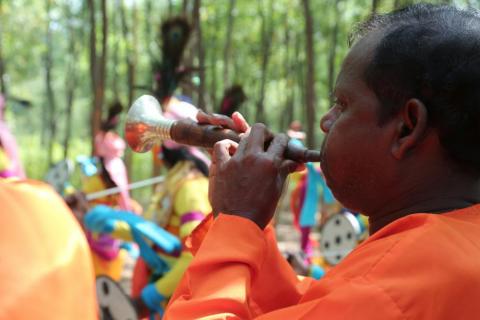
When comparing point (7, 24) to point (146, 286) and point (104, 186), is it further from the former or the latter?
point (146, 286)

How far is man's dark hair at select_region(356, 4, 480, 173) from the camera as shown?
1.15 meters

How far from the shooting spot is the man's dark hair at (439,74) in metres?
1.15

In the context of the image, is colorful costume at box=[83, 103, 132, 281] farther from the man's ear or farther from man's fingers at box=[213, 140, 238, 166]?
the man's ear

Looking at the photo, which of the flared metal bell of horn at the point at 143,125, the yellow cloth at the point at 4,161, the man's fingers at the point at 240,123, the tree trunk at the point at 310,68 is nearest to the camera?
the man's fingers at the point at 240,123

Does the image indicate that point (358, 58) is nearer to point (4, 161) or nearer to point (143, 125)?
point (143, 125)

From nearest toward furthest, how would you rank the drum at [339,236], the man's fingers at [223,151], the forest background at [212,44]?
the man's fingers at [223,151] → the drum at [339,236] → the forest background at [212,44]

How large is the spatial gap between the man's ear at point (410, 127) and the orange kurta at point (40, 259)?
0.61 m

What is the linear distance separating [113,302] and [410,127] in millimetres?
3052

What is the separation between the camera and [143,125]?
5.87 feet

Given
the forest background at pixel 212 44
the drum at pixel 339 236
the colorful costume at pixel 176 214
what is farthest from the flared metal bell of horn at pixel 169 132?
the forest background at pixel 212 44

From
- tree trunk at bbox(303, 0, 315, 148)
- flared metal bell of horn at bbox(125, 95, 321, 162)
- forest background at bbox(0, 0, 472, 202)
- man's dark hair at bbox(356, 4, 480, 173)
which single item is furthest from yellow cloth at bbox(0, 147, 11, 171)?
forest background at bbox(0, 0, 472, 202)

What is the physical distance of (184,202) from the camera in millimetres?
3959

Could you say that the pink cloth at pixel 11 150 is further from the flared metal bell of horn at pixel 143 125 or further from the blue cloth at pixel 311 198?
the blue cloth at pixel 311 198

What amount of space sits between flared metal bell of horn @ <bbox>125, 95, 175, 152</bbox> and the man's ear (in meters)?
0.72
